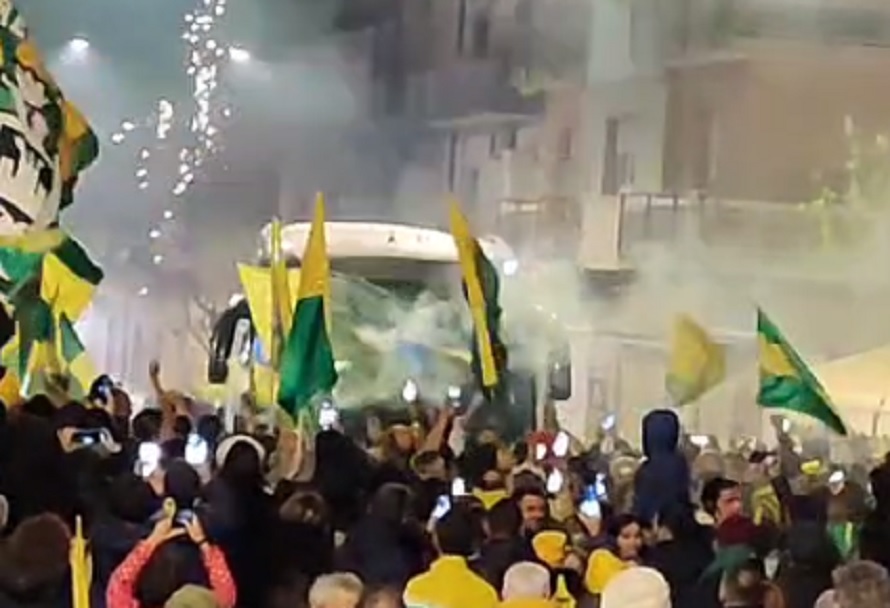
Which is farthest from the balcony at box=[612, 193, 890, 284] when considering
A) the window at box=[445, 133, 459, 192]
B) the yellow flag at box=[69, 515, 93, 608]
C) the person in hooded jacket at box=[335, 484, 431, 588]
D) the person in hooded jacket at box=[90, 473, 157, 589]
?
the yellow flag at box=[69, 515, 93, 608]

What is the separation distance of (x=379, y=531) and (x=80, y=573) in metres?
0.56

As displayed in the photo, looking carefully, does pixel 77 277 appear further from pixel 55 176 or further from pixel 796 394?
pixel 796 394

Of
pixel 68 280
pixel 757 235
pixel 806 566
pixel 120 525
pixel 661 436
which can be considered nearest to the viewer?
pixel 120 525

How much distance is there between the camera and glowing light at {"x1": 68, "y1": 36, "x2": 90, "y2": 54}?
23.0 feet

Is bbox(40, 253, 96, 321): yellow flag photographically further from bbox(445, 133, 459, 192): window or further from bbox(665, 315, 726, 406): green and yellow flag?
bbox(445, 133, 459, 192): window

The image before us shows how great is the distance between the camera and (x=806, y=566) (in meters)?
3.26

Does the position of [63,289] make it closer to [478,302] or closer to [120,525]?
[478,302]

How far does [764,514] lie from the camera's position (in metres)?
4.02

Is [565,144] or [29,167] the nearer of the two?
[29,167]

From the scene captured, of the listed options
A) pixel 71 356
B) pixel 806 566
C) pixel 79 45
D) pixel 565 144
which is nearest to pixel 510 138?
pixel 565 144

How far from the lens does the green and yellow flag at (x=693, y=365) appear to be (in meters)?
5.75

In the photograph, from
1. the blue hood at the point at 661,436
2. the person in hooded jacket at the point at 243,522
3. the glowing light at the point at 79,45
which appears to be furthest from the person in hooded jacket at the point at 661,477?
the glowing light at the point at 79,45

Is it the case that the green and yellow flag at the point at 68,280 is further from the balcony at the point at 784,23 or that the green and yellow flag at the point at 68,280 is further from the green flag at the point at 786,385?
the balcony at the point at 784,23

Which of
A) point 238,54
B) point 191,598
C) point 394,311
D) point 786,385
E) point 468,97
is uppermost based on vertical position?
point 238,54
